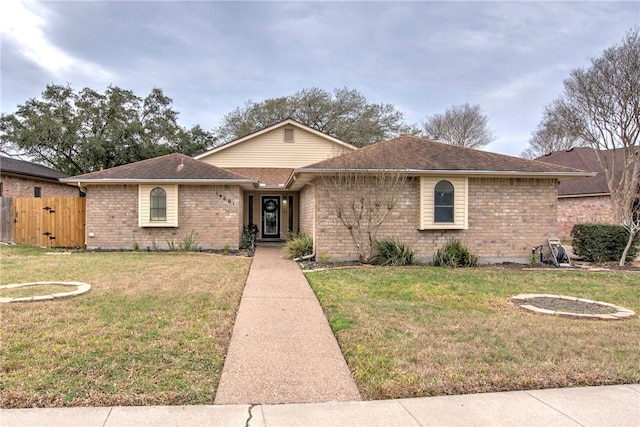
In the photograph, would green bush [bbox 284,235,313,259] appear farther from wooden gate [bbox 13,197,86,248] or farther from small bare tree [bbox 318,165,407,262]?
wooden gate [bbox 13,197,86,248]

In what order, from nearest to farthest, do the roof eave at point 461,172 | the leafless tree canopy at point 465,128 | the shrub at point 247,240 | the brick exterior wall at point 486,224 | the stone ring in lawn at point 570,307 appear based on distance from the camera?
the stone ring in lawn at point 570,307, the roof eave at point 461,172, the brick exterior wall at point 486,224, the shrub at point 247,240, the leafless tree canopy at point 465,128

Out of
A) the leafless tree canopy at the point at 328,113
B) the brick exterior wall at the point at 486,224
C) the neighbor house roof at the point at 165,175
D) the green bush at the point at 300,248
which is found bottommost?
the green bush at the point at 300,248

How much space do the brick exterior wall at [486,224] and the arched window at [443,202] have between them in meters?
0.42

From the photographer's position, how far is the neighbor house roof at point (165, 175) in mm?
13562

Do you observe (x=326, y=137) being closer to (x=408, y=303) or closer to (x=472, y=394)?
(x=408, y=303)

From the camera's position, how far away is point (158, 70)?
16766mm

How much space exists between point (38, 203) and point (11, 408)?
15012 millimetres

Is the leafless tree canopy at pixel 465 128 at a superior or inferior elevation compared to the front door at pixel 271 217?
superior

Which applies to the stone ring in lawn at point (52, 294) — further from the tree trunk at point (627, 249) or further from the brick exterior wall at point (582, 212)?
the brick exterior wall at point (582, 212)

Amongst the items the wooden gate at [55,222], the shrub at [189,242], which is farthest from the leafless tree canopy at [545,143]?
the wooden gate at [55,222]

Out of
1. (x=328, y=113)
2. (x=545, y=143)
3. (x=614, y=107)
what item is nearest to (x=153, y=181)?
(x=614, y=107)

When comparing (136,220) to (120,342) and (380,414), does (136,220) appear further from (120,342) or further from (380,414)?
(380,414)

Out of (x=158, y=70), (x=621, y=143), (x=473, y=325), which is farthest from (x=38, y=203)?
(x=621, y=143)

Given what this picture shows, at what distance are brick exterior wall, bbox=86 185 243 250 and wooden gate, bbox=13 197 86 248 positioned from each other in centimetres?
144
